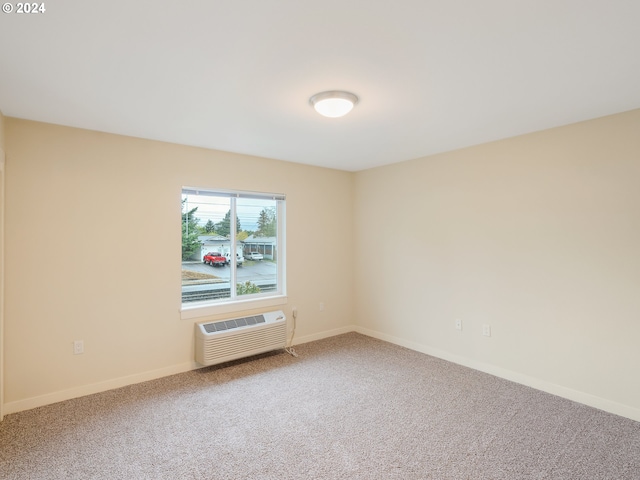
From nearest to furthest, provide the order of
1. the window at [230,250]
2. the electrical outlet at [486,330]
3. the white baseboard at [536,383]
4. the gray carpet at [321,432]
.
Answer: the gray carpet at [321,432] < the white baseboard at [536,383] < the electrical outlet at [486,330] < the window at [230,250]

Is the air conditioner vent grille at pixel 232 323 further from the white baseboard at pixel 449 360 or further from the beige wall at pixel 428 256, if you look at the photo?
the white baseboard at pixel 449 360

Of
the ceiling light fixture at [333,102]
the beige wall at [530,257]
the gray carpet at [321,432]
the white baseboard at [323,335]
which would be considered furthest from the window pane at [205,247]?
the beige wall at [530,257]

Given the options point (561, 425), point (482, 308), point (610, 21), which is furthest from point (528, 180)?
point (561, 425)

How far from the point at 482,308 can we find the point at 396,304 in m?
1.12

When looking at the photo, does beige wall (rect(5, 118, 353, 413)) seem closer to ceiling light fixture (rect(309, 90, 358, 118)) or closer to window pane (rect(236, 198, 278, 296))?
window pane (rect(236, 198, 278, 296))

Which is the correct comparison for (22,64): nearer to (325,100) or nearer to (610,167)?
(325,100)

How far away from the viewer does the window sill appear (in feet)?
11.7

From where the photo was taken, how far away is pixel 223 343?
3.54 metres

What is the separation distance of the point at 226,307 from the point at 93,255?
139cm

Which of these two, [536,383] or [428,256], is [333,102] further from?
[536,383]

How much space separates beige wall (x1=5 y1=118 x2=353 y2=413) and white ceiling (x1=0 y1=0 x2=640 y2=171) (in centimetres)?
33

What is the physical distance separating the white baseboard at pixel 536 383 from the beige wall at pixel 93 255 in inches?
105

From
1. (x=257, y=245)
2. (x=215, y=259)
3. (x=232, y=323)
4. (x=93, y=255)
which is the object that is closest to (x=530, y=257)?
(x=257, y=245)

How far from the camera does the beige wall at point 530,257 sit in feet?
8.73
